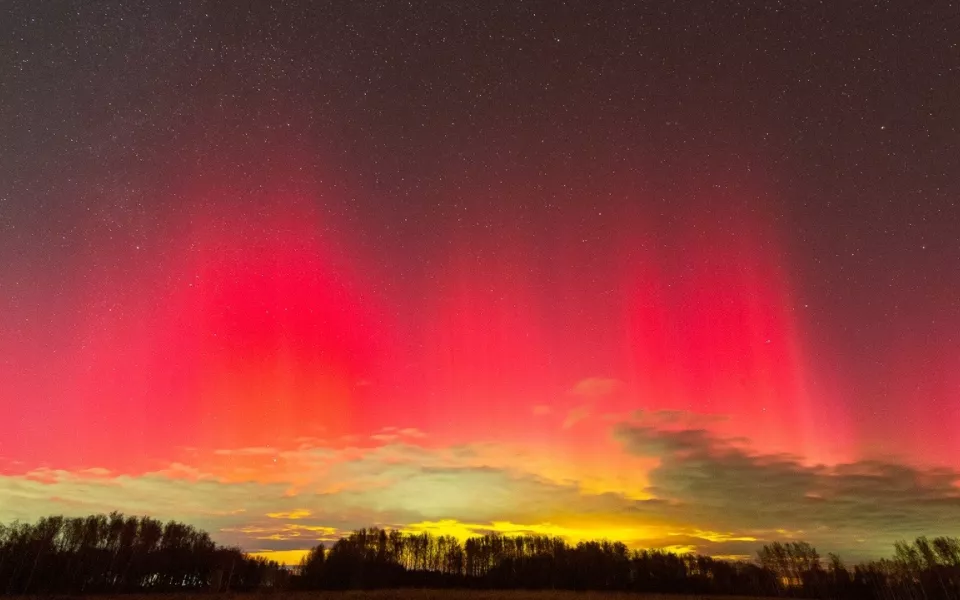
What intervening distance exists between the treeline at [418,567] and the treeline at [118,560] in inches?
9.4

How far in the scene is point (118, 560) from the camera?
115m

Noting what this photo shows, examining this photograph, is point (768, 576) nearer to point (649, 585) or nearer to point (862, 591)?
point (862, 591)

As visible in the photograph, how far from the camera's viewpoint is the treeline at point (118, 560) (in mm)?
99188

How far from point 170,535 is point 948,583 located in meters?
198

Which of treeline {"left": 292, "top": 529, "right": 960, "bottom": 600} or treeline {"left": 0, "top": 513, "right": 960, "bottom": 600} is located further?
treeline {"left": 292, "top": 529, "right": 960, "bottom": 600}

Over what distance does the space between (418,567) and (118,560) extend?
93459 millimetres

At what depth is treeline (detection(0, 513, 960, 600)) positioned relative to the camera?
108m

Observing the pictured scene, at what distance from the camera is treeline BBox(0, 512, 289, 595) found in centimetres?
9919

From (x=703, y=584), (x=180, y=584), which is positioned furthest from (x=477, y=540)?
(x=180, y=584)

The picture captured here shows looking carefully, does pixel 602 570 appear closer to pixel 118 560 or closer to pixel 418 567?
pixel 418 567

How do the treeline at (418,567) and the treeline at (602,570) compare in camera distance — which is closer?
the treeline at (418,567)

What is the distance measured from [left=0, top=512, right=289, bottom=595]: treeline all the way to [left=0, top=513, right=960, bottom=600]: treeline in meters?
0.24

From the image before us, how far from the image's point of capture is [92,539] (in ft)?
387

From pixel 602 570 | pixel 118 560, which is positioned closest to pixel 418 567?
pixel 602 570
